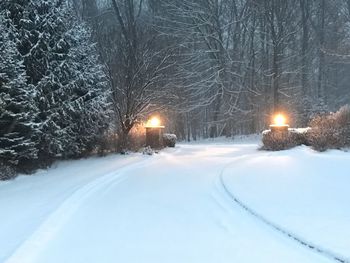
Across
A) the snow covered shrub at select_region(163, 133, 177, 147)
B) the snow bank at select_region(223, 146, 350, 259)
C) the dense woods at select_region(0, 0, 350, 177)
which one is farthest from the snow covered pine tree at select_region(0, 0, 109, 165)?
the snow bank at select_region(223, 146, 350, 259)

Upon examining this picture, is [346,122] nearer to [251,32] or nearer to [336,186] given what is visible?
[336,186]

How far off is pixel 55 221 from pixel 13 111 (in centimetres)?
655

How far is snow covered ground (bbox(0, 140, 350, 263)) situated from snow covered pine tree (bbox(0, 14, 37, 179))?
2.59ft

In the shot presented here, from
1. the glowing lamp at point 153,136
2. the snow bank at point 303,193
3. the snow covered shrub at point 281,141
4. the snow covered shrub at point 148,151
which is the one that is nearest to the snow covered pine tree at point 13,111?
the snow bank at point 303,193

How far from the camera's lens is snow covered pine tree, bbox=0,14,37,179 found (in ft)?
42.4

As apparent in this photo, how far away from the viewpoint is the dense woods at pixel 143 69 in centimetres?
1473

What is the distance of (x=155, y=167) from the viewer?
15.1m

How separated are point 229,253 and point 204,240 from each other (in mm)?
689

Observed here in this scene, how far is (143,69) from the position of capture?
23.0m

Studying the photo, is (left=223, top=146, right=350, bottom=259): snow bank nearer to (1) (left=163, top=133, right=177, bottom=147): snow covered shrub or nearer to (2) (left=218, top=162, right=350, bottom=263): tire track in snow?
(2) (left=218, top=162, right=350, bottom=263): tire track in snow

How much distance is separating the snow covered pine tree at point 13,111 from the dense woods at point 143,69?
3 centimetres

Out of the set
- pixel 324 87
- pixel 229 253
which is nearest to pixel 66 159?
pixel 229 253

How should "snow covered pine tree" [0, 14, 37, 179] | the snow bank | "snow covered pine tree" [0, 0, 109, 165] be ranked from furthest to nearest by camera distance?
"snow covered pine tree" [0, 0, 109, 165], "snow covered pine tree" [0, 14, 37, 179], the snow bank

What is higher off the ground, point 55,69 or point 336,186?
point 55,69
